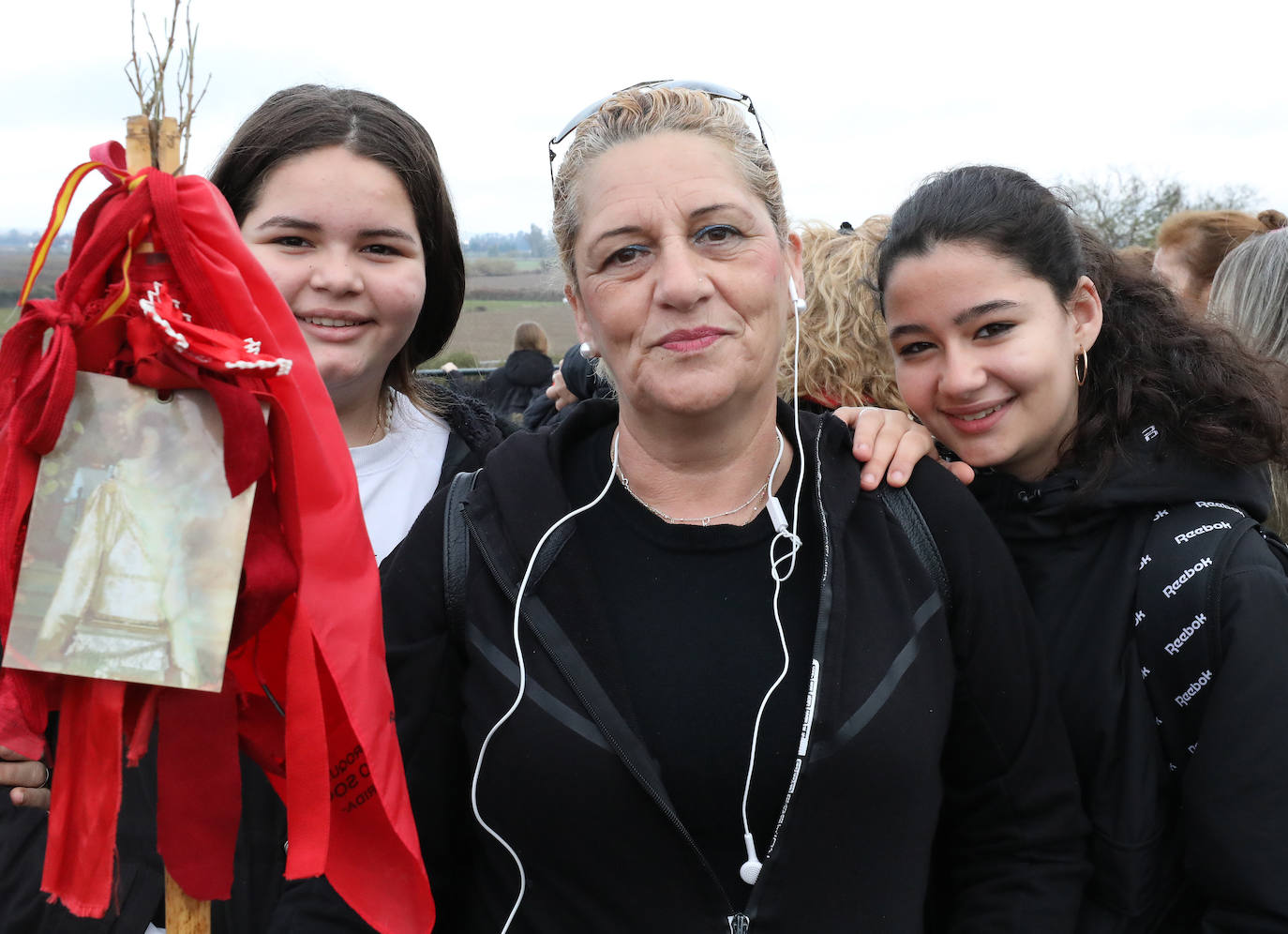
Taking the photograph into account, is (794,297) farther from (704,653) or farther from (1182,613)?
(1182,613)

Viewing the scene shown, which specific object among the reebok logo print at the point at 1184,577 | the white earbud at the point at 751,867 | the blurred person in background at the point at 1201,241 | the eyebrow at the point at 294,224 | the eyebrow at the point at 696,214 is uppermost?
the blurred person in background at the point at 1201,241

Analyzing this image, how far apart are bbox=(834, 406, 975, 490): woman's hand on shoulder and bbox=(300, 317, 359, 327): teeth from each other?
39.9 inches

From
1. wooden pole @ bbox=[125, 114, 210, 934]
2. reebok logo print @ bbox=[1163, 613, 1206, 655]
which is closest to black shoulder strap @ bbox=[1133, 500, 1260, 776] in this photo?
reebok logo print @ bbox=[1163, 613, 1206, 655]

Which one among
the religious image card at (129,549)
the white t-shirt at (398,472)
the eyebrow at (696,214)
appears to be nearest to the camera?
the religious image card at (129,549)

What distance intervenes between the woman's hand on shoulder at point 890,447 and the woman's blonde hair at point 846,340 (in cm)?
79

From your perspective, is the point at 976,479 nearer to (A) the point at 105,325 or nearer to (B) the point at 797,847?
(B) the point at 797,847

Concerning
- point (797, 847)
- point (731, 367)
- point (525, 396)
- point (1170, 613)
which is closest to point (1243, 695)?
point (1170, 613)

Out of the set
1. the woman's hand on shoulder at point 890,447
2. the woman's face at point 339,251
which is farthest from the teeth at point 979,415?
the woman's face at point 339,251

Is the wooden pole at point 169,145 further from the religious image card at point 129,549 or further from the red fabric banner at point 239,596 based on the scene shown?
the religious image card at point 129,549

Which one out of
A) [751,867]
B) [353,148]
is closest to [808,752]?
[751,867]

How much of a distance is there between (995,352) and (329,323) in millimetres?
1316

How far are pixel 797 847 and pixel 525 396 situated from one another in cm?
732

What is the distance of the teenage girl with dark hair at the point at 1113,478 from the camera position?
5.24 ft

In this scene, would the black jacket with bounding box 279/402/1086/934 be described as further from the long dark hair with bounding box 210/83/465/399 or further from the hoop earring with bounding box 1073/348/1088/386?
the long dark hair with bounding box 210/83/465/399
